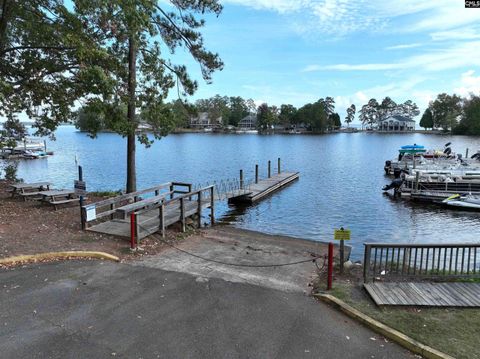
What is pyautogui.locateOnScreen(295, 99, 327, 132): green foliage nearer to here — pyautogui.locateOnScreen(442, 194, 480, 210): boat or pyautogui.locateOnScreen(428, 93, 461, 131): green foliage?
pyautogui.locateOnScreen(428, 93, 461, 131): green foliage

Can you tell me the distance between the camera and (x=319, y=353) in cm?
508

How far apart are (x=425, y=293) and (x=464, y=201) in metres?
20.1

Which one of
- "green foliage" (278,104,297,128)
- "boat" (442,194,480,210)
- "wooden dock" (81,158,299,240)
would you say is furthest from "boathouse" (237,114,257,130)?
"wooden dock" (81,158,299,240)

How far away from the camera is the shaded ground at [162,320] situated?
5.04 meters

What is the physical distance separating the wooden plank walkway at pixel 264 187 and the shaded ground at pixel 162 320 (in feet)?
54.7

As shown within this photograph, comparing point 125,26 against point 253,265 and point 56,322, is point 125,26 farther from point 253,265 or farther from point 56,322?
point 56,322

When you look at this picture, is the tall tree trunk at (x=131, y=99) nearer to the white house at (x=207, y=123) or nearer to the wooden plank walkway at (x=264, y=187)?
the wooden plank walkway at (x=264, y=187)

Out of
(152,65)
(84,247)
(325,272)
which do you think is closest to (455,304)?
(325,272)

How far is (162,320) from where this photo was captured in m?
5.82

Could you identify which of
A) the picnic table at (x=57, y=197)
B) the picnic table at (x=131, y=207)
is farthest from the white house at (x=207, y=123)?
the picnic table at (x=131, y=207)

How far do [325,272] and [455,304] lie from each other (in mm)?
2834

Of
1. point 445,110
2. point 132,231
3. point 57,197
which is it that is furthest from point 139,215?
point 445,110

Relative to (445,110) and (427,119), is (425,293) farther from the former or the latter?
(427,119)

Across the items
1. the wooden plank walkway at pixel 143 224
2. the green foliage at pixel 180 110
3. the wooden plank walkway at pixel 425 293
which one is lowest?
the wooden plank walkway at pixel 425 293
